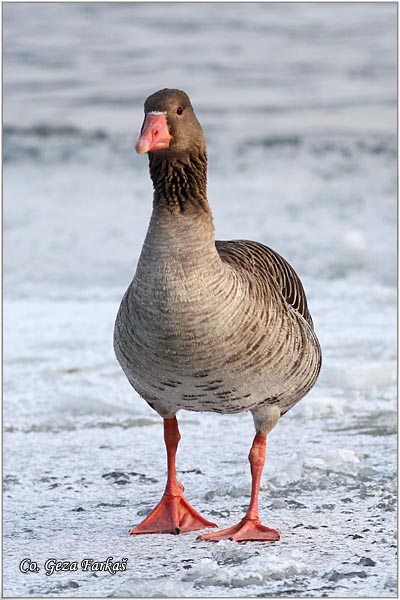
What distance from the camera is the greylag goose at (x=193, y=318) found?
13.2ft

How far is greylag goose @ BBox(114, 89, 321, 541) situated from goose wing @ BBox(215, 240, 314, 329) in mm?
39

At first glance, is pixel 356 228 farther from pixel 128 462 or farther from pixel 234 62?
pixel 234 62

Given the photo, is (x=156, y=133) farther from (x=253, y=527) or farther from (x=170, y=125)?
(x=253, y=527)

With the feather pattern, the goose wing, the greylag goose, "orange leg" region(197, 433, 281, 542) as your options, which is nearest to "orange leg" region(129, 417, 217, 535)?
the greylag goose

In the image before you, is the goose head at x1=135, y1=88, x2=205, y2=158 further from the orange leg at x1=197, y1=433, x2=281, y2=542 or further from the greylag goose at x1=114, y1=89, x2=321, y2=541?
the orange leg at x1=197, y1=433, x2=281, y2=542

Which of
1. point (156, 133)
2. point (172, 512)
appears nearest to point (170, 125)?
point (156, 133)

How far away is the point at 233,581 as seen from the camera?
12.6ft

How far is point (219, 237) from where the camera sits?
10133mm

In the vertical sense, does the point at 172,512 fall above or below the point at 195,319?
below

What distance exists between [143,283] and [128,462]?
1598mm

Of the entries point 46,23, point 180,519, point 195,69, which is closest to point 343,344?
point 180,519

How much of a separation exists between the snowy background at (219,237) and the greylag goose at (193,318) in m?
0.40

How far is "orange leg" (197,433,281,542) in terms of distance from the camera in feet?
14.2

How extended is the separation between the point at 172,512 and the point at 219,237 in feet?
19.0
